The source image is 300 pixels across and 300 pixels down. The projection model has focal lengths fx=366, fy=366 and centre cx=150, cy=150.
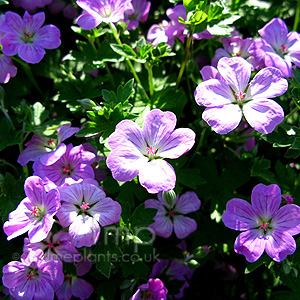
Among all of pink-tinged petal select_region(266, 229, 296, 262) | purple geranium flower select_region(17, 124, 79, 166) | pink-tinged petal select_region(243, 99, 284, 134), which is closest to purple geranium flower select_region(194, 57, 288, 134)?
pink-tinged petal select_region(243, 99, 284, 134)

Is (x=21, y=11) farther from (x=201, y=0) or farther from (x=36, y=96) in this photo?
(x=201, y=0)

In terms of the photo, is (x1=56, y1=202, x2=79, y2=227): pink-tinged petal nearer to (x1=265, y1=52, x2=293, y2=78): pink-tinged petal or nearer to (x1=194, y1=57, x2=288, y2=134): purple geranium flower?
(x1=194, y1=57, x2=288, y2=134): purple geranium flower

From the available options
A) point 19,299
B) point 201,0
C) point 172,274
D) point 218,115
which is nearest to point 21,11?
point 201,0

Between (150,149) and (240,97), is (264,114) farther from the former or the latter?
(150,149)

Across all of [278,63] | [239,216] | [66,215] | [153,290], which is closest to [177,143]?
[239,216]

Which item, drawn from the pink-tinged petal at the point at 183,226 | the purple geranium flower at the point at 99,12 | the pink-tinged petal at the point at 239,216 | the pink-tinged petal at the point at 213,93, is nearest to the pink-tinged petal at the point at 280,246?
the pink-tinged petal at the point at 239,216

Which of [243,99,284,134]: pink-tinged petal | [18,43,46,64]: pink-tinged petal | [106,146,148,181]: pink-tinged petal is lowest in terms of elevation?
[106,146,148,181]: pink-tinged petal
